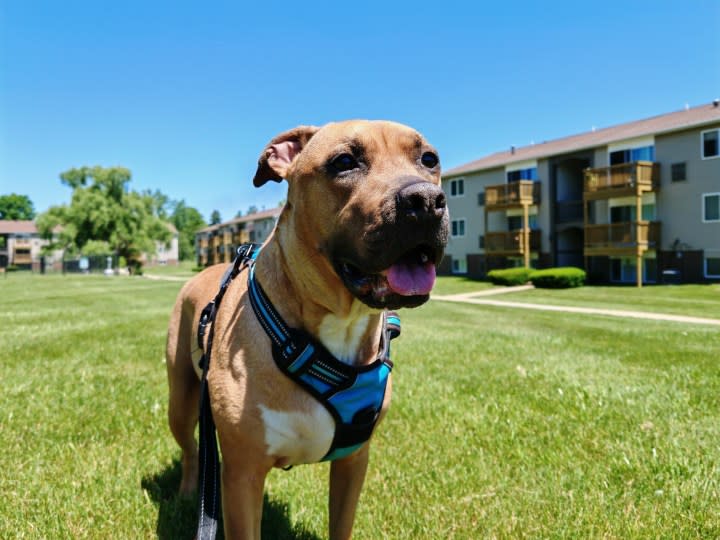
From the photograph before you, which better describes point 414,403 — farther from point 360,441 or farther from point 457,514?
point 360,441

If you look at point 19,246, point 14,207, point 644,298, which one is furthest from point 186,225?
point 644,298

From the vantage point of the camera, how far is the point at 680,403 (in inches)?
182

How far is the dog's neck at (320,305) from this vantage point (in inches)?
82.4

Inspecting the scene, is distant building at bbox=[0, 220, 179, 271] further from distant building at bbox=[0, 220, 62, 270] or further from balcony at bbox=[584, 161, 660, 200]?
balcony at bbox=[584, 161, 660, 200]

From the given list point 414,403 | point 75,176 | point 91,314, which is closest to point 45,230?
point 75,176

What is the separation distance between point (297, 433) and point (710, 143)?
29.3 metres

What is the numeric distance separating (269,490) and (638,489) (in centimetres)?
227

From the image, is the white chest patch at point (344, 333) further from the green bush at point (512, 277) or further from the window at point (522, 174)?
the window at point (522, 174)

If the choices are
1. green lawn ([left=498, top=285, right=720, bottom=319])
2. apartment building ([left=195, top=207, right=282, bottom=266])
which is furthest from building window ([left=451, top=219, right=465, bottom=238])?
apartment building ([left=195, top=207, right=282, bottom=266])

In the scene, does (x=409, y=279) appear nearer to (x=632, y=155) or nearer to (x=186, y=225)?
(x=632, y=155)

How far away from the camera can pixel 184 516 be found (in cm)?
291

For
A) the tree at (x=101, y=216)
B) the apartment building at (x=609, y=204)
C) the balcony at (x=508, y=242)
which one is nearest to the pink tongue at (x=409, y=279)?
the apartment building at (x=609, y=204)

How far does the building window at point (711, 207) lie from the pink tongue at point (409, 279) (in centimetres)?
2819

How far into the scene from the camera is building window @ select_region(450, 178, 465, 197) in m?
37.6
